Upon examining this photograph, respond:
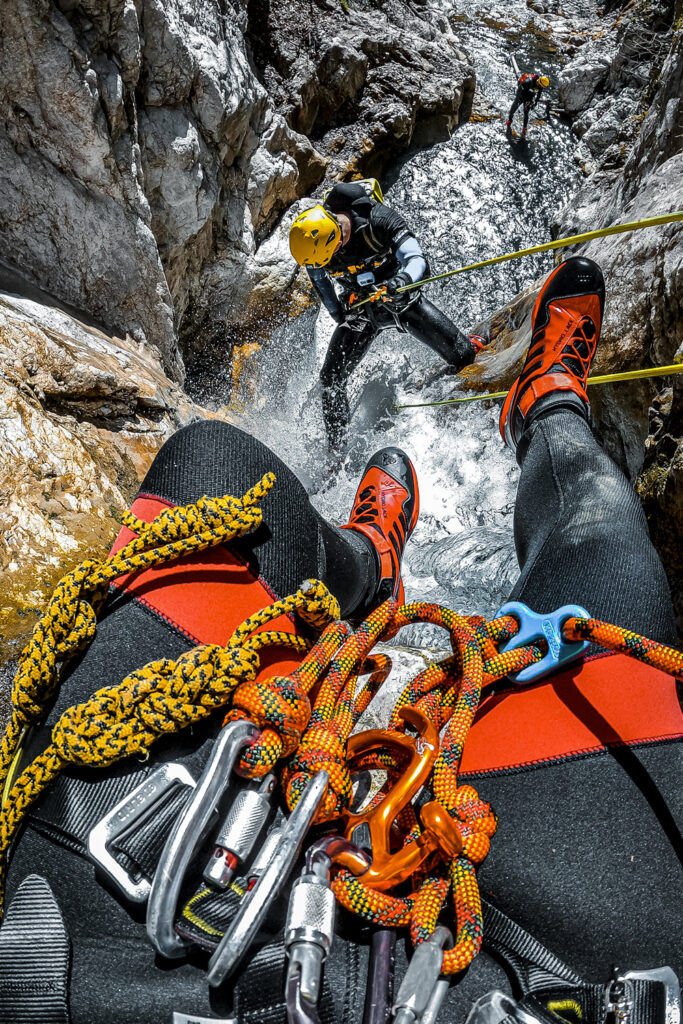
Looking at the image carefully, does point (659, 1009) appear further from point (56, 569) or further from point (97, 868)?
point (56, 569)

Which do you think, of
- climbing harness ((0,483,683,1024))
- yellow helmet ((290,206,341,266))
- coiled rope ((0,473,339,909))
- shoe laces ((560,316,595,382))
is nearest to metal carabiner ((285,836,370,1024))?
climbing harness ((0,483,683,1024))

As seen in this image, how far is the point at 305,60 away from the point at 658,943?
23.3ft

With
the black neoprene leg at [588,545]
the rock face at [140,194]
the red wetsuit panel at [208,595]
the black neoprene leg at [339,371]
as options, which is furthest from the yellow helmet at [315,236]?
the red wetsuit panel at [208,595]

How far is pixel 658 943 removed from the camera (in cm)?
82

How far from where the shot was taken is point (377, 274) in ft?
13.7

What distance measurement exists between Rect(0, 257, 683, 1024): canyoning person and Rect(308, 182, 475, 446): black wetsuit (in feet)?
10.1

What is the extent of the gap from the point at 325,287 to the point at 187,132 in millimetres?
1296

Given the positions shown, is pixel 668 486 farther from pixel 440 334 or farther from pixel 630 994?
pixel 440 334

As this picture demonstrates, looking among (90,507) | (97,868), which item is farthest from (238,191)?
(97,868)

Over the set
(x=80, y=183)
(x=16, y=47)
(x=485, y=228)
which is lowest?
(x=80, y=183)

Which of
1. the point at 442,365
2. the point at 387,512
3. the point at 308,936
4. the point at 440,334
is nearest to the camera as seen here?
the point at 308,936

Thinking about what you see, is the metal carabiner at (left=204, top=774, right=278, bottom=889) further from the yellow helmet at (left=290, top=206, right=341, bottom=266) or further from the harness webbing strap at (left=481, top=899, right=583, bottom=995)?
the yellow helmet at (left=290, top=206, right=341, bottom=266)

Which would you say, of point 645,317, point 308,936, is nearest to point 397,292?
point 645,317

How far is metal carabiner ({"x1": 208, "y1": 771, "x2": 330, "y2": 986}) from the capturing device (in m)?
0.63
